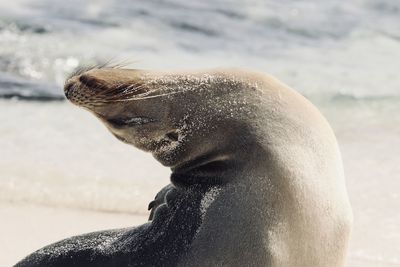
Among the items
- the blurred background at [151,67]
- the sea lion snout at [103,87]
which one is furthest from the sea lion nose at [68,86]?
the blurred background at [151,67]

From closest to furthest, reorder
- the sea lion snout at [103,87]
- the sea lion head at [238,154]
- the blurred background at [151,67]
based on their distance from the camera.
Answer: the sea lion head at [238,154] < the sea lion snout at [103,87] < the blurred background at [151,67]

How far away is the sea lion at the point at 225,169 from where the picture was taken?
2.73m

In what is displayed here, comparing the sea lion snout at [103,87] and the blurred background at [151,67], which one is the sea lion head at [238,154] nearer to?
the sea lion snout at [103,87]

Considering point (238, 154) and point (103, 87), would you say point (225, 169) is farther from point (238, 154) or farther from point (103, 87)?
point (103, 87)

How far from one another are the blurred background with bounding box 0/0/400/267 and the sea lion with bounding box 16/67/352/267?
1.50 m

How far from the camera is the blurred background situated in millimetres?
4957

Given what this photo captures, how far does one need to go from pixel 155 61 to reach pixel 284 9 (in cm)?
346

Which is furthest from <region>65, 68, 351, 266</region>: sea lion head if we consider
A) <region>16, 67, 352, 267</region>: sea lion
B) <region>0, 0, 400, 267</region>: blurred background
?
<region>0, 0, 400, 267</region>: blurred background

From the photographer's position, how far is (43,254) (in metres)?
3.11

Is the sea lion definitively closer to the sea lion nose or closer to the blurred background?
the sea lion nose

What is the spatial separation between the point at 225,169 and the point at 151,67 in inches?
230

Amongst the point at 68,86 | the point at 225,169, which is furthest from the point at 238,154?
the point at 68,86

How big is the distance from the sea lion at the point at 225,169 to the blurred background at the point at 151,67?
150 cm

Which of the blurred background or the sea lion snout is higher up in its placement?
the sea lion snout
